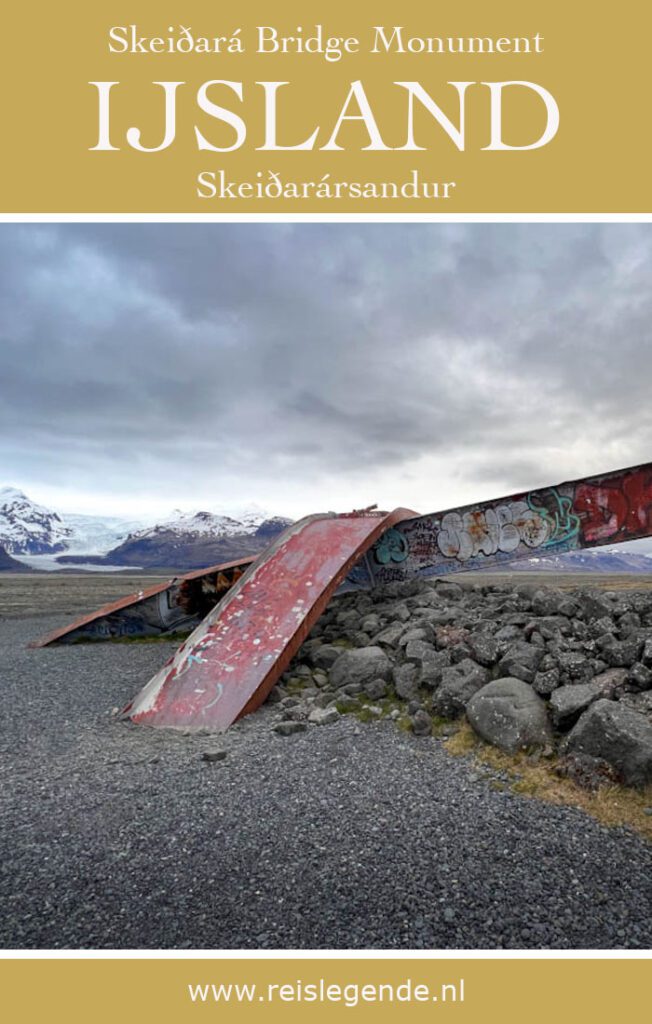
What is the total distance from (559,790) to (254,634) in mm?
4724

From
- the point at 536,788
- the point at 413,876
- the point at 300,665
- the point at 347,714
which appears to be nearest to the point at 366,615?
the point at 300,665

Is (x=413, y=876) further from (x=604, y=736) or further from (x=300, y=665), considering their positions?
(x=300, y=665)

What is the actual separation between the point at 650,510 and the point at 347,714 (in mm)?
7623

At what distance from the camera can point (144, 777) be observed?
5.00 m

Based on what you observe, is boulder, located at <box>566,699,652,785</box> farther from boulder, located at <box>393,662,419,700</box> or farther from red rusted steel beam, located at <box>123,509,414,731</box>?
red rusted steel beam, located at <box>123,509,414,731</box>

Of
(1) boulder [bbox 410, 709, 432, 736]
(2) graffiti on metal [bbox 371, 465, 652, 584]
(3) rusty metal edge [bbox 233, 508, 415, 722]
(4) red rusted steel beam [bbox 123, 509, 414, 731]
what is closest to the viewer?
(1) boulder [bbox 410, 709, 432, 736]

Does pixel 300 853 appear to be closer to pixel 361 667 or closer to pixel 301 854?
pixel 301 854

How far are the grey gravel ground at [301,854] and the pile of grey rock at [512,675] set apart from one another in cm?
62

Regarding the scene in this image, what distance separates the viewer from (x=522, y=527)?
36.4ft

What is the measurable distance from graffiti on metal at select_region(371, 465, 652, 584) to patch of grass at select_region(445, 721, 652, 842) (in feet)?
21.6

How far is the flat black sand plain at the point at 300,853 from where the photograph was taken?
3.00m

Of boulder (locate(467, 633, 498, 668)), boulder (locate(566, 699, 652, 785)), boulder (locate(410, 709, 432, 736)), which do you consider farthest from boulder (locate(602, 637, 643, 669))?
boulder (locate(410, 709, 432, 736))

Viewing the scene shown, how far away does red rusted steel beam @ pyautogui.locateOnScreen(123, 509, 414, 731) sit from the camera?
6770 millimetres

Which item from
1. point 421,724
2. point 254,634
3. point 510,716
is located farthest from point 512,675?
point 254,634
